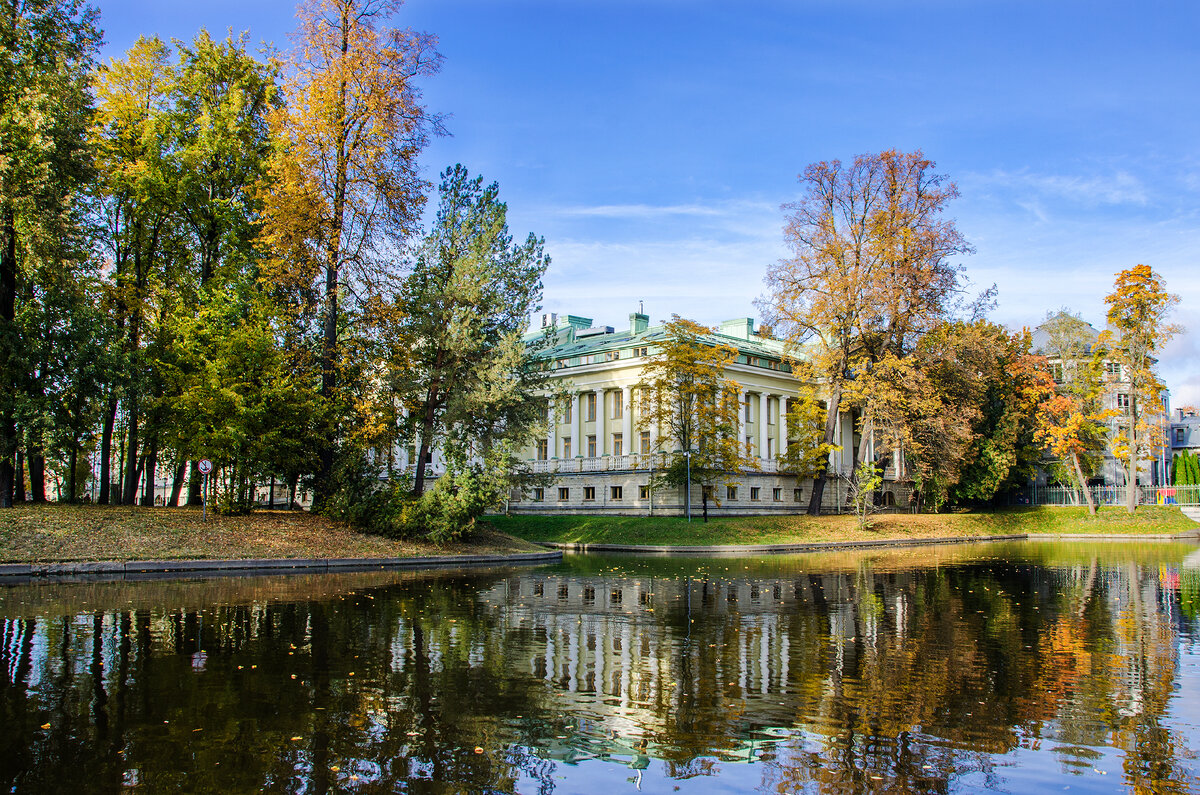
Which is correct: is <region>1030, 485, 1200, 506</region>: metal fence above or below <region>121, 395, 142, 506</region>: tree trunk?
below

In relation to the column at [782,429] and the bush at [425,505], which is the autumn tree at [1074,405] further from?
the bush at [425,505]

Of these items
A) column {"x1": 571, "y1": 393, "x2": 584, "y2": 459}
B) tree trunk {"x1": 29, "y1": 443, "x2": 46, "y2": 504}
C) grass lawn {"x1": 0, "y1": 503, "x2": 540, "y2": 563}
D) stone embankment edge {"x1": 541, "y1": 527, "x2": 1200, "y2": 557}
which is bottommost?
stone embankment edge {"x1": 541, "y1": 527, "x2": 1200, "y2": 557}

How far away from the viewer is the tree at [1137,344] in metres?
50.4

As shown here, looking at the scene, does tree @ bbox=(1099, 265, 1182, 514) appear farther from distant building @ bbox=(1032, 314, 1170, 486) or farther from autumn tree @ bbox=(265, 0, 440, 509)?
autumn tree @ bbox=(265, 0, 440, 509)

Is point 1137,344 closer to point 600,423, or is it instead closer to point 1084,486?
point 1084,486

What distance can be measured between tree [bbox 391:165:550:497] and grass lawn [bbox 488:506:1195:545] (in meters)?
9.04

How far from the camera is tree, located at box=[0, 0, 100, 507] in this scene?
84.7 ft

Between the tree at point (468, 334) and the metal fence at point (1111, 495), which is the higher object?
the tree at point (468, 334)

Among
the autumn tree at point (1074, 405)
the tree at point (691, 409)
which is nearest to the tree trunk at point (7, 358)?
the tree at point (691, 409)

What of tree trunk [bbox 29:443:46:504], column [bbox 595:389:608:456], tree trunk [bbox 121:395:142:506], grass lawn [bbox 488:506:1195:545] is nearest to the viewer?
tree trunk [bbox 29:443:46:504]

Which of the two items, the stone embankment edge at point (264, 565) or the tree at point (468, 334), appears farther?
the tree at point (468, 334)

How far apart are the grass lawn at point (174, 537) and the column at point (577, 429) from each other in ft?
99.3

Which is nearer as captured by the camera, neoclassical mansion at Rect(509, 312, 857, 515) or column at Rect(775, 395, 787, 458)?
neoclassical mansion at Rect(509, 312, 857, 515)

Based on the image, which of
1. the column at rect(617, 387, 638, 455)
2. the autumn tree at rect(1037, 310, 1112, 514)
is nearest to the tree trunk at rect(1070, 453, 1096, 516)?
the autumn tree at rect(1037, 310, 1112, 514)
